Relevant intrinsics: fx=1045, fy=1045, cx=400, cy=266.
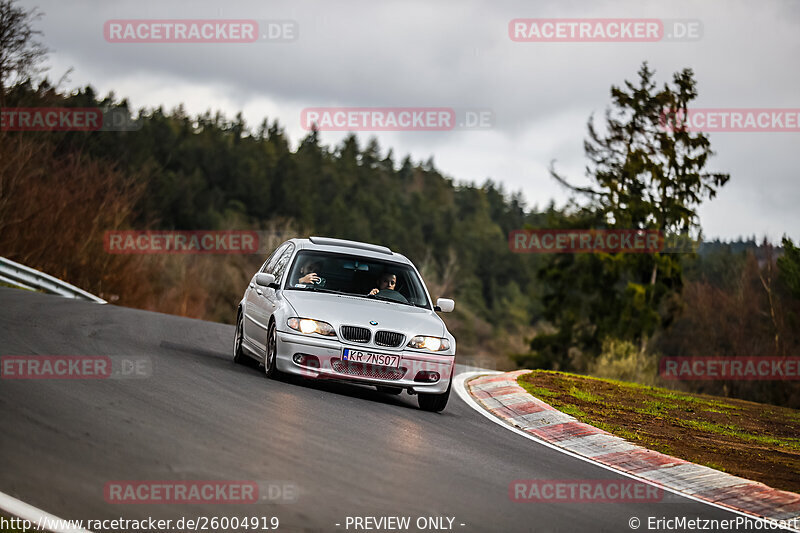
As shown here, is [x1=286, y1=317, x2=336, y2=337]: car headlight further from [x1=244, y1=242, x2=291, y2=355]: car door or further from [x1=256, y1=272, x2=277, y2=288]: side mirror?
[x1=256, y1=272, x2=277, y2=288]: side mirror

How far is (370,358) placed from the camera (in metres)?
11.3

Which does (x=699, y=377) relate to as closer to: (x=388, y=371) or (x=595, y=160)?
(x=595, y=160)

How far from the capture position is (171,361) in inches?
497

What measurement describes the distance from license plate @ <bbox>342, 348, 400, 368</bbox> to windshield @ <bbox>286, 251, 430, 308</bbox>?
1494mm

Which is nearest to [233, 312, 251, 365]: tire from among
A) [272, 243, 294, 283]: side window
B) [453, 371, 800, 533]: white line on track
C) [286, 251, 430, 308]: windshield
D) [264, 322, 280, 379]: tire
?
[272, 243, 294, 283]: side window

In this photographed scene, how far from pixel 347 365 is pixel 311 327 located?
57 centimetres

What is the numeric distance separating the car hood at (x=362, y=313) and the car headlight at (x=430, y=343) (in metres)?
0.06

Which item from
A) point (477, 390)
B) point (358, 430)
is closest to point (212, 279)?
point (477, 390)

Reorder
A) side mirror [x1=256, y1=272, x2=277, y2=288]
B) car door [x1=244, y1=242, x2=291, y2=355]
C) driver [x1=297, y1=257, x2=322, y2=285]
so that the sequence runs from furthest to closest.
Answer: driver [x1=297, y1=257, x2=322, y2=285] < side mirror [x1=256, y1=272, x2=277, y2=288] < car door [x1=244, y1=242, x2=291, y2=355]

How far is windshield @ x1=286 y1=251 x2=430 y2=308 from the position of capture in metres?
12.7

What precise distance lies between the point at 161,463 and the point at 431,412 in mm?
5272

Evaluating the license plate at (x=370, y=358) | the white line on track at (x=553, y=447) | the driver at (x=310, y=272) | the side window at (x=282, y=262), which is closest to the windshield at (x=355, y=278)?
the driver at (x=310, y=272)

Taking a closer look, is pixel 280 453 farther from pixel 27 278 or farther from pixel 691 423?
pixel 27 278

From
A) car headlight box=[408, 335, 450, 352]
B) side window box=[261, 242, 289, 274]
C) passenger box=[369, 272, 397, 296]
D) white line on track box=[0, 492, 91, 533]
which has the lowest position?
white line on track box=[0, 492, 91, 533]
